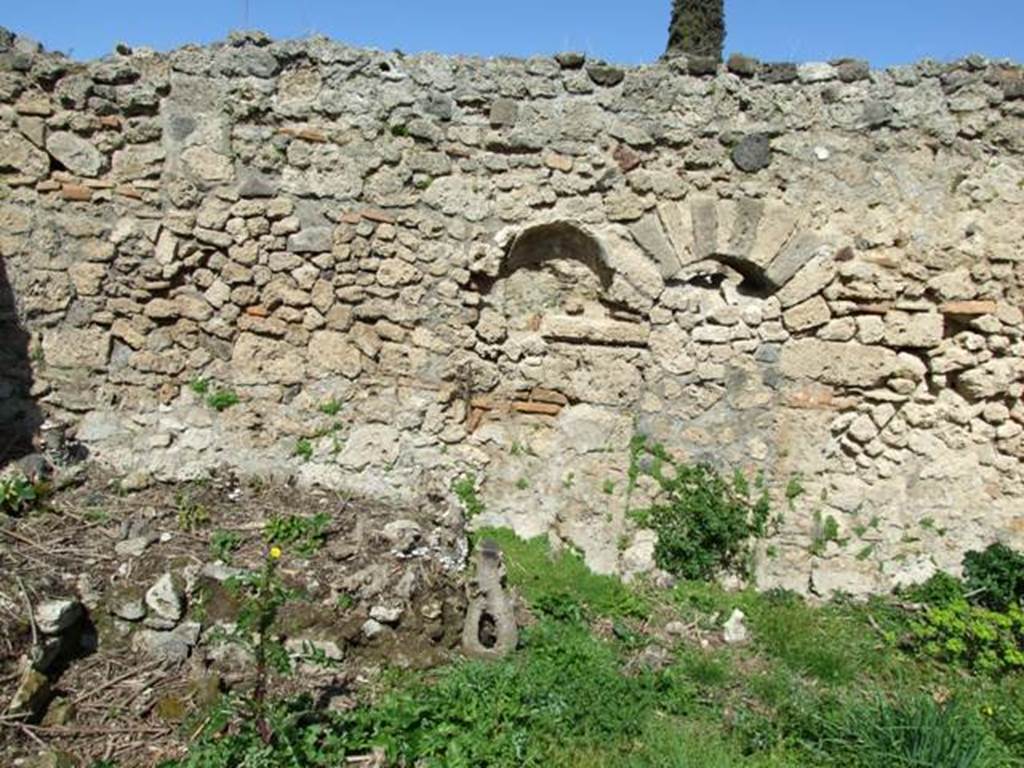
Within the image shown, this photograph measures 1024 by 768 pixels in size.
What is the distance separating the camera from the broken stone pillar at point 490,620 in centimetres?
402

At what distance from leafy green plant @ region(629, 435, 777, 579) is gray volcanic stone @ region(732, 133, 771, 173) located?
1.71 metres

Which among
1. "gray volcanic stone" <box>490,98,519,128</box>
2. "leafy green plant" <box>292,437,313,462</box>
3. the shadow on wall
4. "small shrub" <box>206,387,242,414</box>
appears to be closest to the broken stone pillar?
"leafy green plant" <box>292,437,313,462</box>

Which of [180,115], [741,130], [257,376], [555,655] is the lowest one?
[555,655]

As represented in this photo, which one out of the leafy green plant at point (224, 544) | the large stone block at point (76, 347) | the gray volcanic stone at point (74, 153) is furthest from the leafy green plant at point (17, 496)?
the gray volcanic stone at point (74, 153)

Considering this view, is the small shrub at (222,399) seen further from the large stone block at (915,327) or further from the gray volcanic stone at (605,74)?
the large stone block at (915,327)

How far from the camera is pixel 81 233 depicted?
492 cm

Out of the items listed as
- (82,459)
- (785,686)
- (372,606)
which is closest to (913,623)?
(785,686)

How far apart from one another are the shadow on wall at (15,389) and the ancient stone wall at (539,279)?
0.08ft

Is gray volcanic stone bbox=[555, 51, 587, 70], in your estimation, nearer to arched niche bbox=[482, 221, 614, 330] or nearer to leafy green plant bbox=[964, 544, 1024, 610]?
arched niche bbox=[482, 221, 614, 330]

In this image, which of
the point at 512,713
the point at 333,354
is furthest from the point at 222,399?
the point at 512,713

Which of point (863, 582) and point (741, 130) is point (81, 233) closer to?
point (741, 130)

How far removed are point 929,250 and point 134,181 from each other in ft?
15.3

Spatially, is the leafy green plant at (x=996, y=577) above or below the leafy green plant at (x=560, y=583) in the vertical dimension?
above

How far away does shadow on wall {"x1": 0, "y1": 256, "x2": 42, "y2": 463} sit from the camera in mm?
4992
